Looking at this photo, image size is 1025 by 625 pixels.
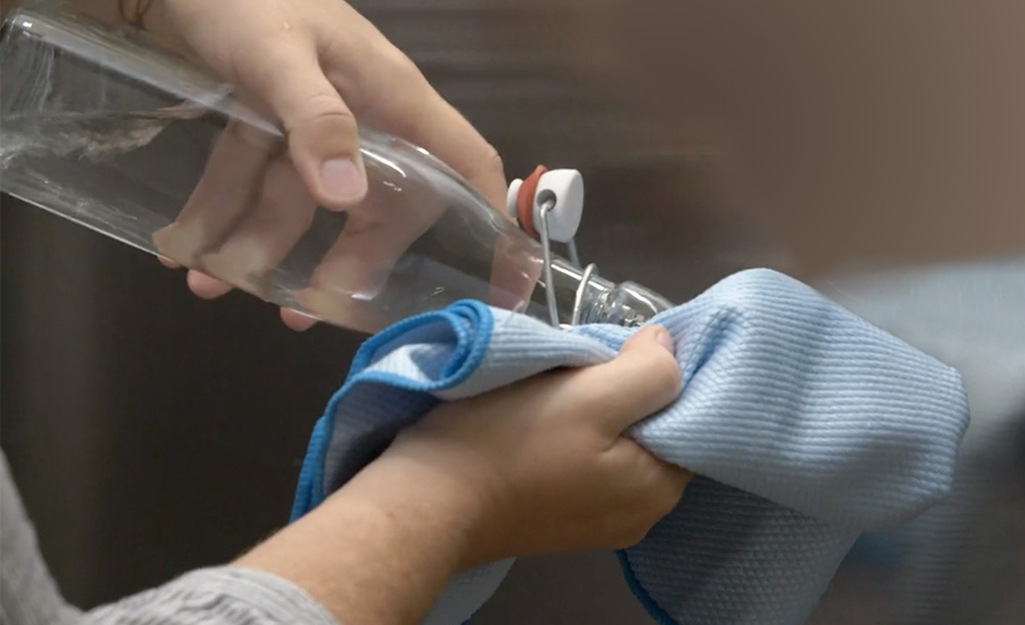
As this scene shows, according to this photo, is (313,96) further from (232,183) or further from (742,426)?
(742,426)

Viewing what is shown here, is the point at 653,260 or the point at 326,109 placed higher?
the point at 326,109

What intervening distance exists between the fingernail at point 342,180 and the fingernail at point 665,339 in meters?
0.14

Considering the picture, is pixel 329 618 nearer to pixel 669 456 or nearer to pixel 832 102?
pixel 669 456

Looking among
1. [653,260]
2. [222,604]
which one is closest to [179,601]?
[222,604]

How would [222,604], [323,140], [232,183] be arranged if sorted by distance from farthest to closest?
1. [232,183]
2. [323,140]
3. [222,604]

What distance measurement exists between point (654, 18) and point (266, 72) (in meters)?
0.24

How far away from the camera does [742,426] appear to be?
31 cm

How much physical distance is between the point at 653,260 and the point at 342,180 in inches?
8.8

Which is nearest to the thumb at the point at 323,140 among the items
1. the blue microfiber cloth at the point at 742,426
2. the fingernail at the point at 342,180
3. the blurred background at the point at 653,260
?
the fingernail at the point at 342,180

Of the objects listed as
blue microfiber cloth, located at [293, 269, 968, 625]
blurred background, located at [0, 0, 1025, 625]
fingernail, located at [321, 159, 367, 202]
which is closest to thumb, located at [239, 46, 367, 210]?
fingernail, located at [321, 159, 367, 202]

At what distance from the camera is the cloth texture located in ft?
0.68

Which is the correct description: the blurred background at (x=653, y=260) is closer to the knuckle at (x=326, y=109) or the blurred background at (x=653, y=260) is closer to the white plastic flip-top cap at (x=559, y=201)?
the white plastic flip-top cap at (x=559, y=201)

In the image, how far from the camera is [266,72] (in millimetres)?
436

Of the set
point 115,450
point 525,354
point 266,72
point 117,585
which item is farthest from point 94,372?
point 525,354
